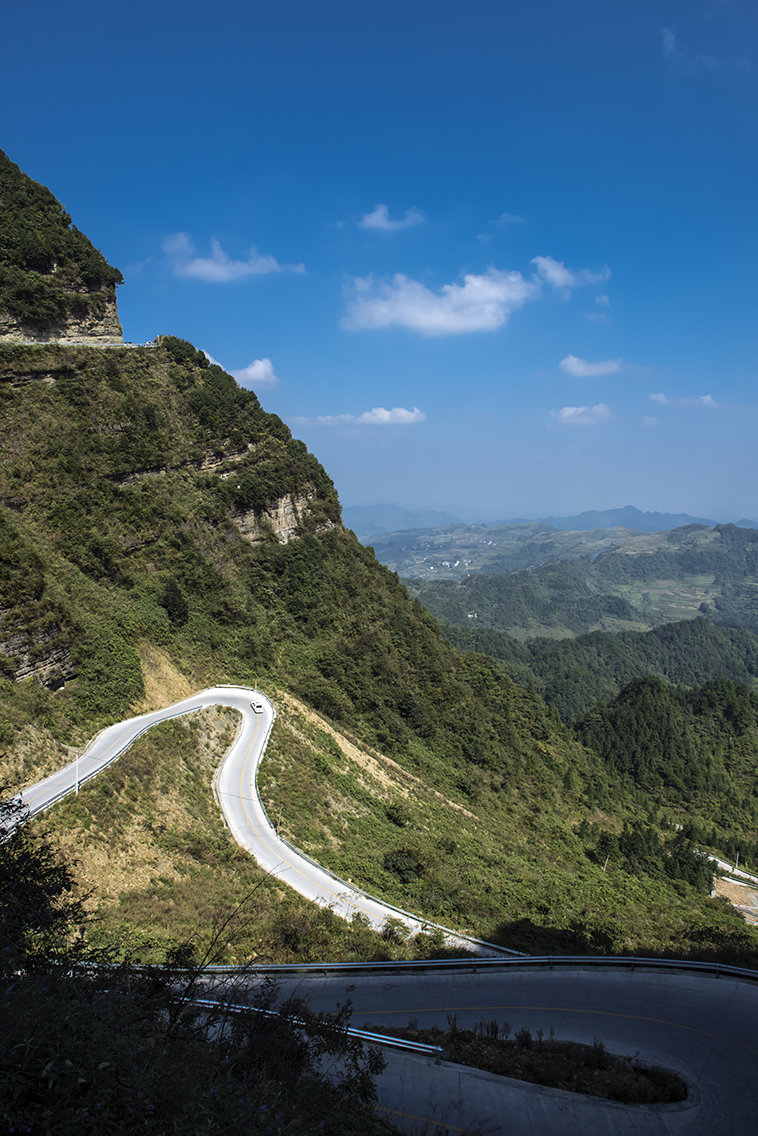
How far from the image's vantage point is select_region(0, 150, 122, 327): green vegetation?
4097cm

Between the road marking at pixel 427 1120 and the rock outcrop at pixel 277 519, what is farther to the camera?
the rock outcrop at pixel 277 519

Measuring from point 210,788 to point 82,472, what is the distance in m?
23.5

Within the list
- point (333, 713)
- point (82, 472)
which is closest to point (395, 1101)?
point (333, 713)

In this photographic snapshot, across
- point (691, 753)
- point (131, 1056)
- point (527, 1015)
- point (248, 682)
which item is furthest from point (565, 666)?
point (131, 1056)

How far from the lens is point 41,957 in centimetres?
898

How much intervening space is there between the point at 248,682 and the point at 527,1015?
24792 mm

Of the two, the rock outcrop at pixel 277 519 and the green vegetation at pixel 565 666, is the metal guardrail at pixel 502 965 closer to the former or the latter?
the rock outcrop at pixel 277 519

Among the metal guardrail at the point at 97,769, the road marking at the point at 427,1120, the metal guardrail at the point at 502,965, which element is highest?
the metal guardrail at the point at 97,769

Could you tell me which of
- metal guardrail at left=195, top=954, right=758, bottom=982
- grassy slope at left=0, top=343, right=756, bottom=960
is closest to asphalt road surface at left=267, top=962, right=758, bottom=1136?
metal guardrail at left=195, top=954, right=758, bottom=982

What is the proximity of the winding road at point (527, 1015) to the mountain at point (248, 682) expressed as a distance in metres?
1.36

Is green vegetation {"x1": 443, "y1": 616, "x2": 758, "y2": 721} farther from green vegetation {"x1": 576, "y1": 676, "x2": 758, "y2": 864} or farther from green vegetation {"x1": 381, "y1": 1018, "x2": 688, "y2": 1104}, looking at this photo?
green vegetation {"x1": 381, "y1": 1018, "x2": 688, "y2": 1104}

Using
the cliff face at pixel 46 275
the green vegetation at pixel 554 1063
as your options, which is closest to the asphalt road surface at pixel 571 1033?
the green vegetation at pixel 554 1063

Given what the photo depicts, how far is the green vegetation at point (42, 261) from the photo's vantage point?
134ft

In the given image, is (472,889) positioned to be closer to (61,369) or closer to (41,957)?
(41,957)
